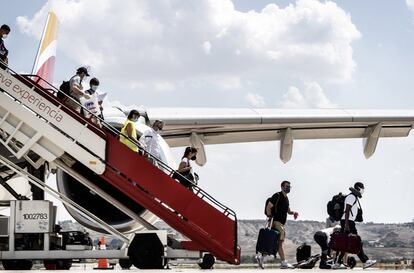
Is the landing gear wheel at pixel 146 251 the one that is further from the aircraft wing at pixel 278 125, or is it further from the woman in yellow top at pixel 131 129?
the aircraft wing at pixel 278 125

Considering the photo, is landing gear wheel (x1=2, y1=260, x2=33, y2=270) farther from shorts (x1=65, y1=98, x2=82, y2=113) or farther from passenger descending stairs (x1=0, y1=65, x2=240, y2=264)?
shorts (x1=65, y1=98, x2=82, y2=113)

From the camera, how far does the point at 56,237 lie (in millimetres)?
13133

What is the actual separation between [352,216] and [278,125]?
260 inches

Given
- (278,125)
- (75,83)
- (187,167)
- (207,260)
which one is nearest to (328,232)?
(187,167)

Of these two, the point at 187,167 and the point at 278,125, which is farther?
the point at 278,125

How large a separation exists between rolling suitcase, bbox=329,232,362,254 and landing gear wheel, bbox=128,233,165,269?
11.2 ft

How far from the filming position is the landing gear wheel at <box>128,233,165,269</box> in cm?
1202

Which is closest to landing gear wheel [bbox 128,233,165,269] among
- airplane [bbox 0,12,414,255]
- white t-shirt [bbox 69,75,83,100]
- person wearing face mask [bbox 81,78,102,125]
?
person wearing face mask [bbox 81,78,102,125]

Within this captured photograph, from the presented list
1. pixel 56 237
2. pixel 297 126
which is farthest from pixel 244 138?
pixel 56 237

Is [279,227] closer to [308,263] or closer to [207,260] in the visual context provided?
[308,263]

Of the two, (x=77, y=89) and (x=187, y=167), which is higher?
(x=77, y=89)

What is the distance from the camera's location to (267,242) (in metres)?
14.3

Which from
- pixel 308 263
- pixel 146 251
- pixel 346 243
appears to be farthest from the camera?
pixel 308 263

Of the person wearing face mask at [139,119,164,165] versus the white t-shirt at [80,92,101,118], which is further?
the person wearing face mask at [139,119,164,165]
